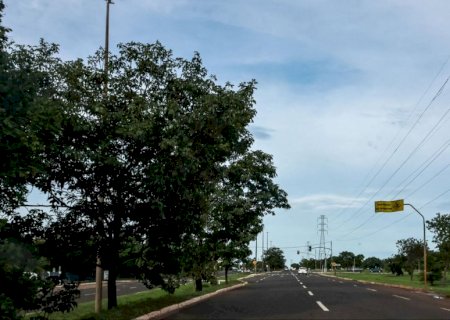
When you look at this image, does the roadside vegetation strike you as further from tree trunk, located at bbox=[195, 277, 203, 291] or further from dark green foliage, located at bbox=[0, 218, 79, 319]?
tree trunk, located at bbox=[195, 277, 203, 291]

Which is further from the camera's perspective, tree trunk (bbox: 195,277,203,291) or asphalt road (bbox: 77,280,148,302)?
tree trunk (bbox: 195,277,203,291)

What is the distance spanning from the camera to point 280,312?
16.9m

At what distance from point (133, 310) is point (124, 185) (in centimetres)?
355

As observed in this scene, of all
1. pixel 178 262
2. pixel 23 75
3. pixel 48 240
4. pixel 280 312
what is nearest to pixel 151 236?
pixel 178 262

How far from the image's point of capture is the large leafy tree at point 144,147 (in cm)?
1316

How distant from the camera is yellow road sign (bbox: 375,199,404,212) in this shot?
48469mm

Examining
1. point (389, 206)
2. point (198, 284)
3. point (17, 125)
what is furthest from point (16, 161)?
point (389, 206)

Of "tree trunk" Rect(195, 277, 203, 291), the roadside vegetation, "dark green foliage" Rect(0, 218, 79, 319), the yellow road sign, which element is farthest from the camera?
the yellow road sign

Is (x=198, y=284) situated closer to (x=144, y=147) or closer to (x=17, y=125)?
(x=144, y=147)

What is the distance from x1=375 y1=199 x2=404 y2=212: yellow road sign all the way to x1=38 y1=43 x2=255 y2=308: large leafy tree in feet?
120

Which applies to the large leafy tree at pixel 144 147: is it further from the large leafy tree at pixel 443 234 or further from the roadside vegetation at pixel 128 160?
the large leafy tree at pixel 443 234

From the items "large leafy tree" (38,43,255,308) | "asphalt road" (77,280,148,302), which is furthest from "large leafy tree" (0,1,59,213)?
"asphalt road" (77,280,148,302)

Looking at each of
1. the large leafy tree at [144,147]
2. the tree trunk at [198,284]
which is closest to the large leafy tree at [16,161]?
the large leafy tree at [144,147]

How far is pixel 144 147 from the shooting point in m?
14.1
